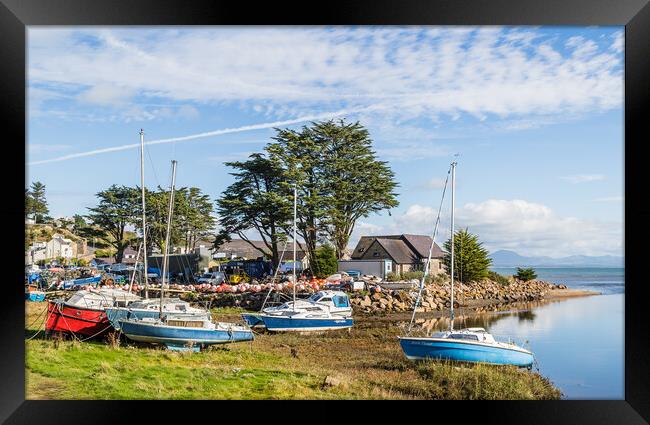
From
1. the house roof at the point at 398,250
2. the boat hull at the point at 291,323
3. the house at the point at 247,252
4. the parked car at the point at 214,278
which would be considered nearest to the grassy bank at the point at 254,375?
the boat hull at the point at 291,323

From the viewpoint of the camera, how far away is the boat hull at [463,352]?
26.2 ft

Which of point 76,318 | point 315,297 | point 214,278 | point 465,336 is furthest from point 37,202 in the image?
point 465,336

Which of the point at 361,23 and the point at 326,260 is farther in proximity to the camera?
the point at 326,260

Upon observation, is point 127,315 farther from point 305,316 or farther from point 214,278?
point 214,278

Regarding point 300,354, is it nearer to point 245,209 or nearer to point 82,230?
point 245,209

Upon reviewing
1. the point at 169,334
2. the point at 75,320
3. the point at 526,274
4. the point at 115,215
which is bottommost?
the point at 169,334

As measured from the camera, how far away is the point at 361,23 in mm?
5660

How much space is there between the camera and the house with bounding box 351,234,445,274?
36.5 feet

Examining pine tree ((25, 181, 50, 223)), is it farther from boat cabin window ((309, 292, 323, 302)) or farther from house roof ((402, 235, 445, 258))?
house roof ((402, 235, 445, 258))

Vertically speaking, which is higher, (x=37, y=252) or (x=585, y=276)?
(x=37, y=252)

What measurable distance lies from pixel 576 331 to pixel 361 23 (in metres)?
6.69

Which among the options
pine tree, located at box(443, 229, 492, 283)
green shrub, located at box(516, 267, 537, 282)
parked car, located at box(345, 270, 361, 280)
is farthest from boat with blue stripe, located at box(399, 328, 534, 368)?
parked car, located at box(345, 270, 361, 280)
